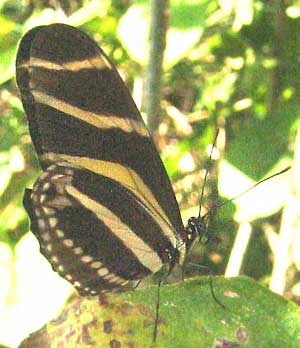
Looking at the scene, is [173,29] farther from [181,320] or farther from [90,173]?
[181,320]

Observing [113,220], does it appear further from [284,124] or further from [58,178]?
[284,124]

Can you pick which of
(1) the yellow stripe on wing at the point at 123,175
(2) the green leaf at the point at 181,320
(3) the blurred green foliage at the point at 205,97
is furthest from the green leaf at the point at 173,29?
(2) the green leaf at the point at 181,320

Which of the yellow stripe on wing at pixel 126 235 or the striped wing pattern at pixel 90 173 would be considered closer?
the striped wing pattern at pixel 90 173

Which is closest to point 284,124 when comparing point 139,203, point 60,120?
point 139,203

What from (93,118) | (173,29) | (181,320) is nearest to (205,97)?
(173,29)

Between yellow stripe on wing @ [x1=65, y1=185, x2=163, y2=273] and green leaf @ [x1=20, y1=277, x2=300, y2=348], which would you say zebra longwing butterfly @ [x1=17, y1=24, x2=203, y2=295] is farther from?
green leaf @ [x1=20, y1=277, x2=300, y2=348]

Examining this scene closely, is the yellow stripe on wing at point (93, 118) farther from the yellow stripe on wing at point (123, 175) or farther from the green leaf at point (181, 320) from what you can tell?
the green leaf at point (181, 320)
